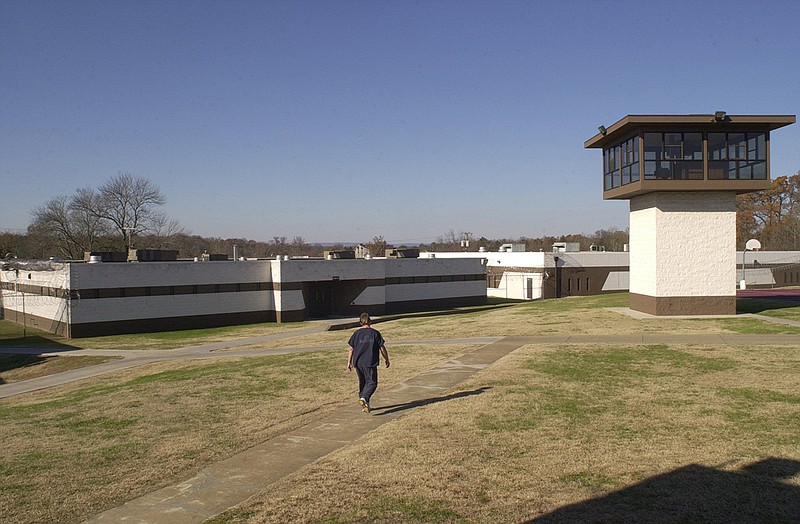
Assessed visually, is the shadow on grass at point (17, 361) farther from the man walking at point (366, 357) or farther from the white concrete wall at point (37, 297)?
the man walking at point (366, 357)

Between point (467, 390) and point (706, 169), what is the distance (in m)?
→ 19.3

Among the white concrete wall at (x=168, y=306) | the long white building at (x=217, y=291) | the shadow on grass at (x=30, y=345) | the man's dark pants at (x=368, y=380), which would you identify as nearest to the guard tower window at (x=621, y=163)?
the long white building at (x=217, y=291)

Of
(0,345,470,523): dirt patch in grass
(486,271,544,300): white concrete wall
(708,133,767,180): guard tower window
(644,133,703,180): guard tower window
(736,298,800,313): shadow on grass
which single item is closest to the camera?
(0,345,470,523): dirt patch in grass

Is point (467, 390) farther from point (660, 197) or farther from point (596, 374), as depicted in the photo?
point (660, 197)

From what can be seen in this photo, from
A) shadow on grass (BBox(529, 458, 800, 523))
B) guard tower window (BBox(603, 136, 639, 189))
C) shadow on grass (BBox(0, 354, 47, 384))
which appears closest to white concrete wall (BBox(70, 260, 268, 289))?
shadow on grass (BBox(0, 354, 47, 384))

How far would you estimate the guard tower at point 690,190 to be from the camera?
27.4m

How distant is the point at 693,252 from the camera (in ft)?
93.0

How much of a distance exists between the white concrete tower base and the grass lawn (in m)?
9.77

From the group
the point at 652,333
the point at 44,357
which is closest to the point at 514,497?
the point at 652,333

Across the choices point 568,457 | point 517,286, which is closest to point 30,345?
point 568,457

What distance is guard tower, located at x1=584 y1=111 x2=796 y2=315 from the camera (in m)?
27.4

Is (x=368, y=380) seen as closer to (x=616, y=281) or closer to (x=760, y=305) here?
(x=760, y=305)

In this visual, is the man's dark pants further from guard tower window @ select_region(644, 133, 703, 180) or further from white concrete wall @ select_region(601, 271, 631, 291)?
white concrete wall @ select_region(601, 271, 631, 291)

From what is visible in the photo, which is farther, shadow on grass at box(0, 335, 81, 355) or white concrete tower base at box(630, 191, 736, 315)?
shadow on grass at box(0, 335, 81, 355)
